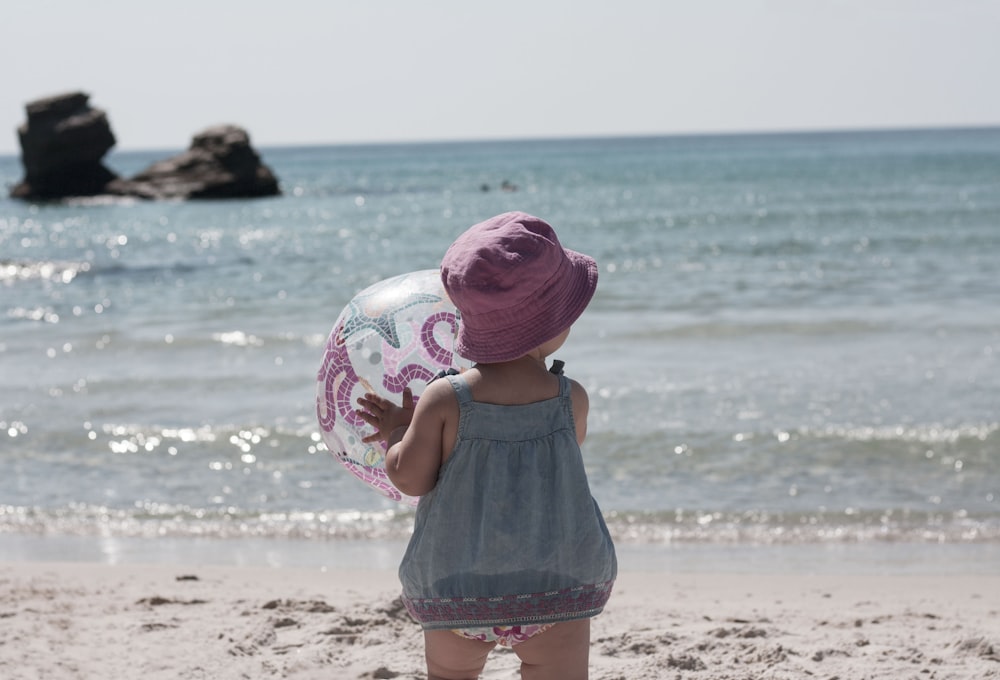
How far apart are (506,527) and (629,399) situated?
5692 millimetres

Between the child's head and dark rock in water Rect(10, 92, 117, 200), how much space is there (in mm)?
45806

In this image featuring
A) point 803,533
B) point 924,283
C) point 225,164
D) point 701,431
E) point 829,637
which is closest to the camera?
point 829,637

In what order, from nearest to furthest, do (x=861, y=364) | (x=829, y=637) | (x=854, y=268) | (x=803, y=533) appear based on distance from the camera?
(x=829, y=637) < (x=803, y=533) < (x=861, y=364) < (x=854, y=268)

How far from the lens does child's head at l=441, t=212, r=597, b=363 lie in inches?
97.7

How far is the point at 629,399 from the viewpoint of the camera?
8.13m

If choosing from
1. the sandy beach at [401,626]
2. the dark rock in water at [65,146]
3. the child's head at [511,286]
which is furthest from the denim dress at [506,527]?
the dark rock in water at [65,146]

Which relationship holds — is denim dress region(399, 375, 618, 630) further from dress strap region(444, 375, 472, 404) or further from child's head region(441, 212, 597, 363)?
A: child's head region(441, 212, 597, 363)

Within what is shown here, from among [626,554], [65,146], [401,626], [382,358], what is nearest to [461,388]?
[382,358]

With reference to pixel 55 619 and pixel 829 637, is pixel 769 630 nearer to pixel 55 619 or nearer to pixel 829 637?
pixel 829 637

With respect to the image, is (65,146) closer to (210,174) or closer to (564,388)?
(210,174)

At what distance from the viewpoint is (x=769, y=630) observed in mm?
4125

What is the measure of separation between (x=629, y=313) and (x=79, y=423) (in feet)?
21.1

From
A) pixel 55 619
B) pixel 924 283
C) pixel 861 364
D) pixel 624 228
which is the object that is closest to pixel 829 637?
pixel 55 619

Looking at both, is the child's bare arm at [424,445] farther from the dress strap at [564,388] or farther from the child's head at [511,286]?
the dress strap at [564,388]
